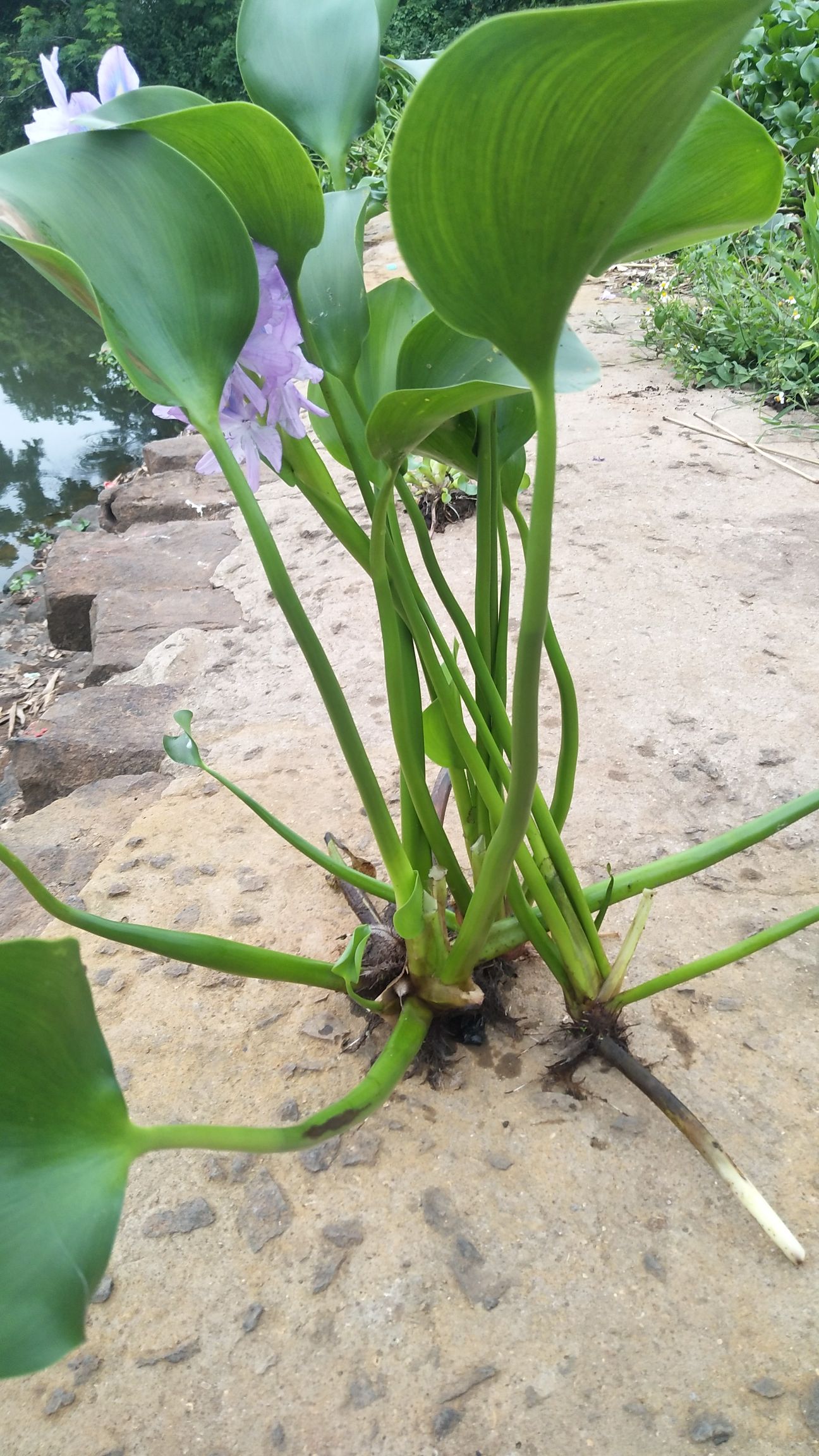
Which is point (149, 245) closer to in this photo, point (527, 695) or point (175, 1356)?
point (527, 695)

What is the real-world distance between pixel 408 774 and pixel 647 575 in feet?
4.13

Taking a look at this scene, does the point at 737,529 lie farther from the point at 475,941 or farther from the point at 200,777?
the point at 475,941

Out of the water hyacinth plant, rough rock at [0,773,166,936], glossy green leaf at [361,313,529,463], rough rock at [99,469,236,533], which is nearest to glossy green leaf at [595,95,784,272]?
the water hyacinth plant

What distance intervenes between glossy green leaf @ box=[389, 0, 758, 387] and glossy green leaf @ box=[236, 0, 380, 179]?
1.08 ft

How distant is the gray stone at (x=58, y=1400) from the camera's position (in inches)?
27.0

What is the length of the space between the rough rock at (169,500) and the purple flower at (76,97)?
2.23m

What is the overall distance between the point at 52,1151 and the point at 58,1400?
0.30 meters

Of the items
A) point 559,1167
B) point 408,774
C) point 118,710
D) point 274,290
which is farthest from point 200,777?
point 274,290

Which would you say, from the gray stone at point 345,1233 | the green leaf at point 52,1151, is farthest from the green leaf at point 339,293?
the gray stone at point 345,1233

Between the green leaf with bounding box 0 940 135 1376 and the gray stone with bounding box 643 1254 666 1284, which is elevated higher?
the green leaf with bounding box 0 940 135 1376

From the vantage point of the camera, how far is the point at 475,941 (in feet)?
2.62

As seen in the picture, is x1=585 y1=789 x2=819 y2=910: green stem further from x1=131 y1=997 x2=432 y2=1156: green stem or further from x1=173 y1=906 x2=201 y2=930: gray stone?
x1=173 y1=906 x2=201 y2=930: gray stone

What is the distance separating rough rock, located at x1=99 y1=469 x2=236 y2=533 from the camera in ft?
9.65

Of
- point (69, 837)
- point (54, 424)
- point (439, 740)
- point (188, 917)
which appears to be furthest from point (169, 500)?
point (54, 424)
